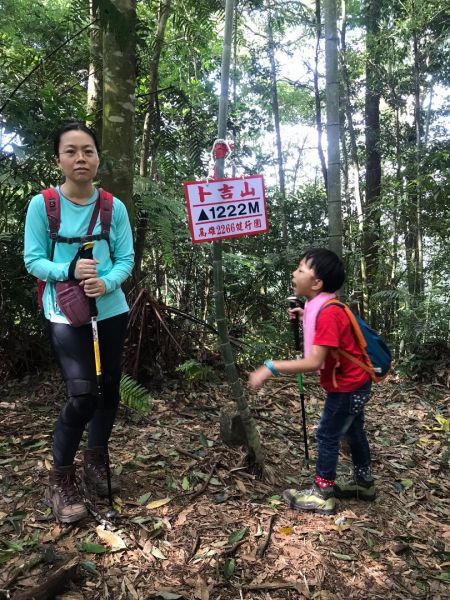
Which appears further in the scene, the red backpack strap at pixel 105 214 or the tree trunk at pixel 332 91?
the tree trunk at pixel 332 91

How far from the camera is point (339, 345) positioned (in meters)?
2.68

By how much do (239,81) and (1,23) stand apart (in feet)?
23.8

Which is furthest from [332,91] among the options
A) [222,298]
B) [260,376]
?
[260,376]

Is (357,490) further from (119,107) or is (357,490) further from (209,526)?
(119,107)

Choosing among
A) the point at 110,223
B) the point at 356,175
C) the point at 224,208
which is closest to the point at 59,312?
the point at 110,223

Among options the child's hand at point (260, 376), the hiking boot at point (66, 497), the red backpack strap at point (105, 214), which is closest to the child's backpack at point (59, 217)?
the red backpack strap at point (105, 214)

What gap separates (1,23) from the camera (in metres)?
6.86

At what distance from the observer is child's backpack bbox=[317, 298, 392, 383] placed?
271 centimetres

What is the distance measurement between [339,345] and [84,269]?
1513 mm

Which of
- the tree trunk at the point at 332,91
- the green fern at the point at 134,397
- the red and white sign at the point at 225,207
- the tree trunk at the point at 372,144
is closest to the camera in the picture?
the red and white sign at the point at 225,207

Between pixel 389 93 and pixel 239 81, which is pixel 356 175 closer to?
pixel 389 93

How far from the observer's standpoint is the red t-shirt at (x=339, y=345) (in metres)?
2.55

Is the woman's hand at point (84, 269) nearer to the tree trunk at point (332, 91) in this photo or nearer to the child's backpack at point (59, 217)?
the child's backpack at point (59, 217)

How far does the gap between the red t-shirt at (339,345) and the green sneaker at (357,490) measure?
721 millimetres
